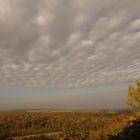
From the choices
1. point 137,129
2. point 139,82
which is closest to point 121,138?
point 137,129

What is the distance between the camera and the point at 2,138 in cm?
8594

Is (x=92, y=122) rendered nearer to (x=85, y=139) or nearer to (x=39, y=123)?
(x=39, y=123)

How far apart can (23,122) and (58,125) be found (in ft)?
66.0

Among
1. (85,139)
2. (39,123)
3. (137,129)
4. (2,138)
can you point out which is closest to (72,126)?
(39,123)

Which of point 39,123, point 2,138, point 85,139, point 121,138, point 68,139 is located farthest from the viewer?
point 39,123

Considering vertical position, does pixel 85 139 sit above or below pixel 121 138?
below

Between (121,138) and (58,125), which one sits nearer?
(121,138)

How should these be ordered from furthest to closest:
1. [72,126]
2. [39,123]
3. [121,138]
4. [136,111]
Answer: [39,123]
[72,126]
[136,111]
[121,138]

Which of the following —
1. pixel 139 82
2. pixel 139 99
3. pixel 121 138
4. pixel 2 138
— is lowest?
pixel 2 138

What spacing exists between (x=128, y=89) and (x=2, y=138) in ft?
199

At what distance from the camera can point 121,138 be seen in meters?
19.8

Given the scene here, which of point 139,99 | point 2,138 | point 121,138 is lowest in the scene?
point 2,138

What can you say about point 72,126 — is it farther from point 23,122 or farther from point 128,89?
point 128,89

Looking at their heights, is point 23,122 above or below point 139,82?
below
